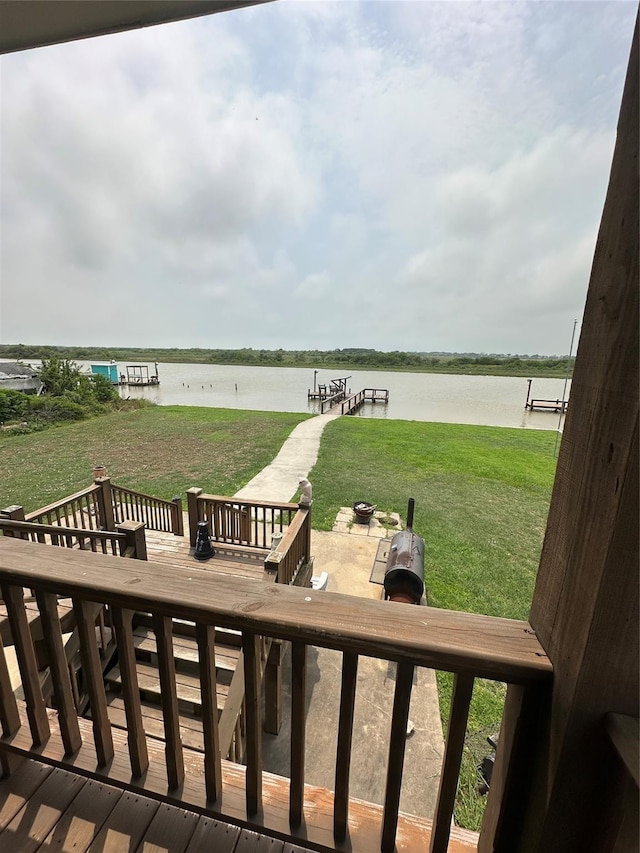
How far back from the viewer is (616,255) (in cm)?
62

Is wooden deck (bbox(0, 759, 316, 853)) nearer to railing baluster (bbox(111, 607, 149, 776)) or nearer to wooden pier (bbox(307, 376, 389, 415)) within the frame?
railing baluster (bbox(111, 607, 149, 776))

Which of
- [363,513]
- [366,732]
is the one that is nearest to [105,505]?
[363,513]

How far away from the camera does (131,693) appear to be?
3.94ft

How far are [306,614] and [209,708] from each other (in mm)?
547

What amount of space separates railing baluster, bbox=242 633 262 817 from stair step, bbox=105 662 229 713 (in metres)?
2.53

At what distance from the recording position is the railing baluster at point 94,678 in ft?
3.77

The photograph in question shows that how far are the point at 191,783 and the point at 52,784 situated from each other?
0.55 m

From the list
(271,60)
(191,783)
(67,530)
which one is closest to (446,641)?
(191,783)

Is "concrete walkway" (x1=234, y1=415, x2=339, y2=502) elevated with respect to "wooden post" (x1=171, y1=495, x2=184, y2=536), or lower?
lower

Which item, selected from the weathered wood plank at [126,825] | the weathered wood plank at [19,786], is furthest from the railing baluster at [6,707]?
the weathered wood plank at [126,825]

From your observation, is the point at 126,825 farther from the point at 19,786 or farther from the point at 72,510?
the point at 72,510

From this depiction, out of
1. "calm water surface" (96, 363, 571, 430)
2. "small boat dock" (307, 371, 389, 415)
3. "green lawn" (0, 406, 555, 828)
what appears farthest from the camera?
"small boat dock" (307, 371, 389, 415)

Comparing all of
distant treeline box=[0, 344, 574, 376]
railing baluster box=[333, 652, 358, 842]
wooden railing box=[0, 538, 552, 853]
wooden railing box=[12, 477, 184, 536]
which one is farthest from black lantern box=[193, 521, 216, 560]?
distant treeline box=[0, 344, 574, 376]

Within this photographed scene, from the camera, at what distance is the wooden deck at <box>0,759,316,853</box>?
1.17 metres
